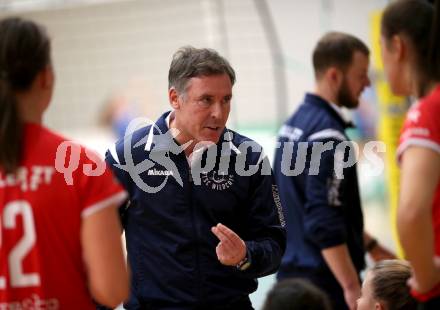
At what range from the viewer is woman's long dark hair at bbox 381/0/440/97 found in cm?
247

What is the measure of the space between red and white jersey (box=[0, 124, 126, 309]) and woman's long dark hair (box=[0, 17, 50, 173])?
0.18 feet

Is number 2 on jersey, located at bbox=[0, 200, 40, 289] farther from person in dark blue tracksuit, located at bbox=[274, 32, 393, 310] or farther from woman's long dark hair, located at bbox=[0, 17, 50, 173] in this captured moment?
person in dark blue tracksuit, located at bbox=[274, 32, 393, 310]

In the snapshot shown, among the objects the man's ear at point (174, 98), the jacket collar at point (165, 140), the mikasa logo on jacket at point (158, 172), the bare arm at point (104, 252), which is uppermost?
the man's ear at point (174, 98)

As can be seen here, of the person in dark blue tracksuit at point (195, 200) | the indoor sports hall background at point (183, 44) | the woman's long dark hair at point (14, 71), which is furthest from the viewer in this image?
the indoor sports hall background at point (183, 44)

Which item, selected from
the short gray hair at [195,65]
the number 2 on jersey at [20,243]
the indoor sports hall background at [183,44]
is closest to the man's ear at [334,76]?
the short gray hair at [195,65]

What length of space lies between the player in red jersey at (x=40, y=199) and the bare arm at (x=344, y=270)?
1994 millimetres

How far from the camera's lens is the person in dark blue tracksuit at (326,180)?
4.21 m

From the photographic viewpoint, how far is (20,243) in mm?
2365

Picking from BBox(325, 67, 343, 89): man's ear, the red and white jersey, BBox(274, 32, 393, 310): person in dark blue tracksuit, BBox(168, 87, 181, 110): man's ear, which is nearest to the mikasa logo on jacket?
BBox(168, 87, 181, 110): man's ear

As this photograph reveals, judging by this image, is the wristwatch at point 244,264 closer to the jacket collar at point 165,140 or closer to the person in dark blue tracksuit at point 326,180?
the jacket collar at point 165,140

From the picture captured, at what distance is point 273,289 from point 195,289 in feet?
1.66

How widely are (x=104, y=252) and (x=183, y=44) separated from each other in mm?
10450

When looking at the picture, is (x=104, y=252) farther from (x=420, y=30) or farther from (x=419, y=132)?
(x=420, y=30)

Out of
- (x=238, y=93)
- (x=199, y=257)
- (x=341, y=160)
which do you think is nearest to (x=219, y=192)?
(x=199, y=257)
